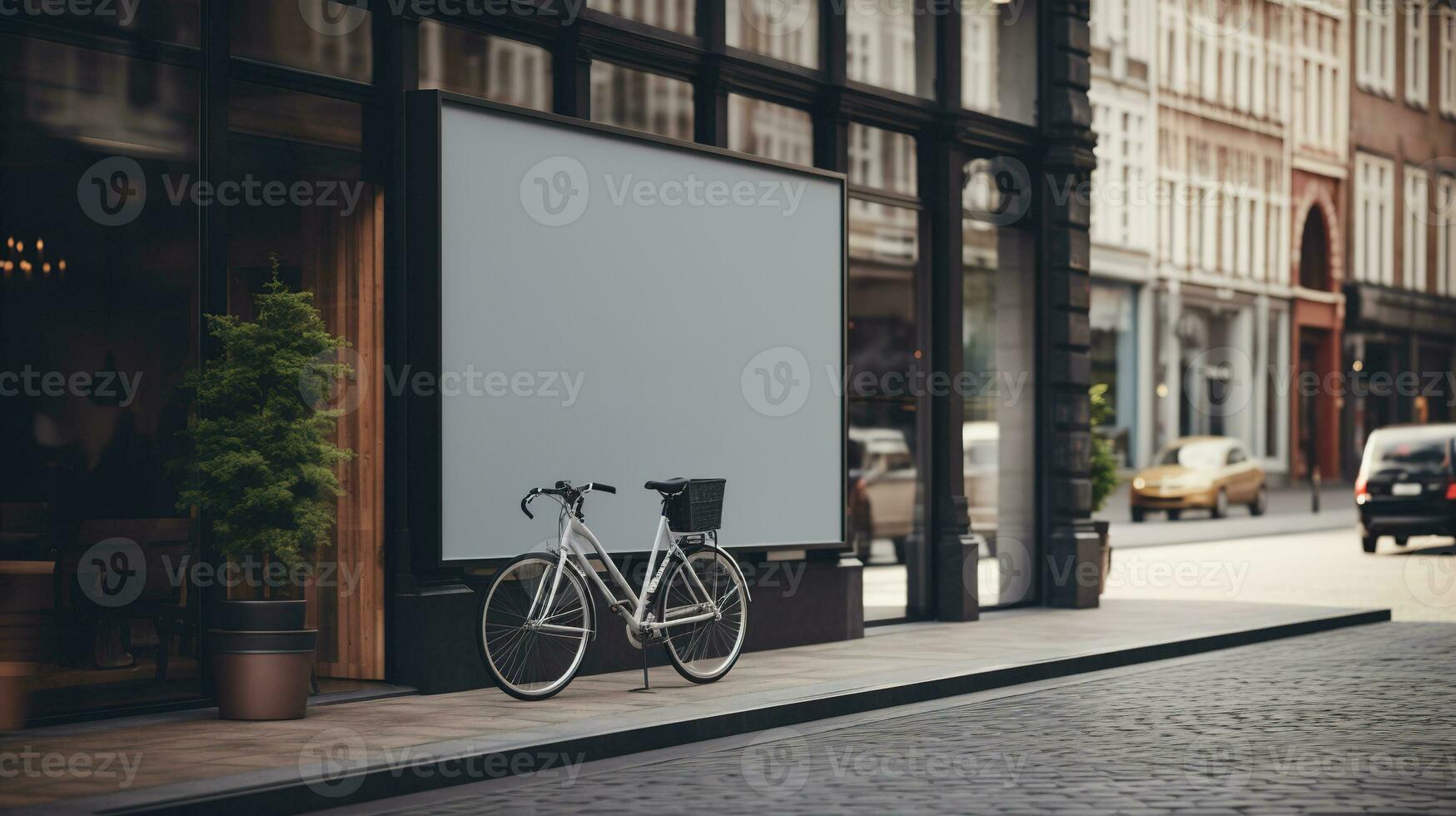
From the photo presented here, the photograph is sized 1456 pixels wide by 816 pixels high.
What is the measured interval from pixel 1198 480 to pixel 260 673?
3038 centimetres

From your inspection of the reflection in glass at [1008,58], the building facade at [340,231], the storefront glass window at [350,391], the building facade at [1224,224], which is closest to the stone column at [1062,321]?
the reflection in glass at [1008,58]

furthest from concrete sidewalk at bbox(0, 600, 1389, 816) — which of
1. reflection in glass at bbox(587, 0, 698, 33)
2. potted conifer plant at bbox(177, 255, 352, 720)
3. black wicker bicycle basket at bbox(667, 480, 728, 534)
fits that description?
reflection in glass at bbox(587, 0, 698, 33)

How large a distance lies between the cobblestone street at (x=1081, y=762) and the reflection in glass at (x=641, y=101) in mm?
4363

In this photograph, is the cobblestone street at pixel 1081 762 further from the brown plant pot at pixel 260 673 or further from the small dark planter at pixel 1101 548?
the small dark planter at pixel 1101 548

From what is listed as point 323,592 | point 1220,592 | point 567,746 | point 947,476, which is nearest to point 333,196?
point 323,592

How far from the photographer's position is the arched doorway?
56.0 meters

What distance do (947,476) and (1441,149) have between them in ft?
172

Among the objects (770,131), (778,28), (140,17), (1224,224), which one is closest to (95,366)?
(140,17)

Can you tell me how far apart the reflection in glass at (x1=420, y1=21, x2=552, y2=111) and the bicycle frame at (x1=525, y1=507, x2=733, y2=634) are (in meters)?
2.70

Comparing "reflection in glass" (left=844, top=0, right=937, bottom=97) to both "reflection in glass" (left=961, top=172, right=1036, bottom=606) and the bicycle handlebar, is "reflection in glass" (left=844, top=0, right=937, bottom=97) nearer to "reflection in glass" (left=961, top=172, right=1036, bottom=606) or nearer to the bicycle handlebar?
"reflection in glass" (left=961, top=172, right=1036, bottom=606)

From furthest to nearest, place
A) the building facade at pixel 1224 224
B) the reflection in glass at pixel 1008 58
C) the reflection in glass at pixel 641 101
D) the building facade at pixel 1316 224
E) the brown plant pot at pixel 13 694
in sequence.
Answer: the building facade at pixel 1316 224 → the building facade at pixel 1224 224 → the reflection in glass at pixel 1008 58 → the reflection in glass at pixel 641 101 → the brown plant pot at pixel 13 694

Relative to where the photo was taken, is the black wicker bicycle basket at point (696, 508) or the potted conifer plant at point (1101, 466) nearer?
the black wicker bicycle basket at point (696, 508)

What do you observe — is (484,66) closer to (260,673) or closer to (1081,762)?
(260,673)

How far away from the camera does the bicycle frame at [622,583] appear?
34.4 feet
